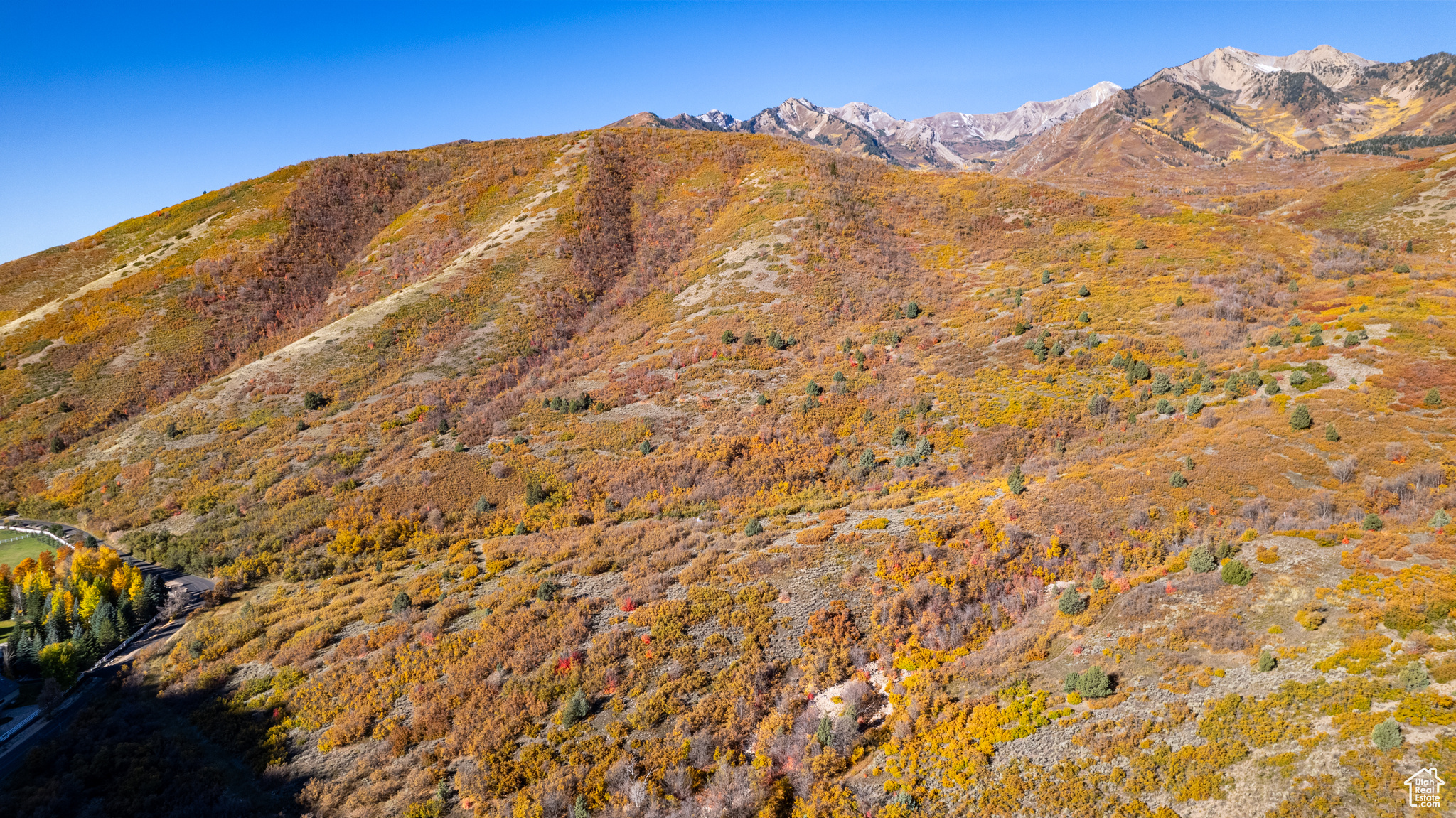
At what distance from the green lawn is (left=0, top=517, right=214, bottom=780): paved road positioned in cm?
126

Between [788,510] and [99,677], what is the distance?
28.4 meters

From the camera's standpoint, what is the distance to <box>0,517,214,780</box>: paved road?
17875 millimetres

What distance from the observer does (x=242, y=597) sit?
84.9ft

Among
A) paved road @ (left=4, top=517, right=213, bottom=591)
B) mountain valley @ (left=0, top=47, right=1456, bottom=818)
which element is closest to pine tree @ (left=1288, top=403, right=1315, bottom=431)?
mountain valley @ (left=0, top=47, right=1456, bottom=818)

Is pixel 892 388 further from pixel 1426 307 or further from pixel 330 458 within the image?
pixel 330 458

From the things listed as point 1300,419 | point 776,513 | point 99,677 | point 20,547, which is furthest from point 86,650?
point 1300,419

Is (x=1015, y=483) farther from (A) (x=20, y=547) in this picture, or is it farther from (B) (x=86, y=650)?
(A) (x=20, y=547)

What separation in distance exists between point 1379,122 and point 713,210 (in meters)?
253

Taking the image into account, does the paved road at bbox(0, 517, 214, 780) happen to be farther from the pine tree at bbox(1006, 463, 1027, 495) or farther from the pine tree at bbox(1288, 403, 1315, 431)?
the pine tree at bbox(1288, 403, 1315, 431)

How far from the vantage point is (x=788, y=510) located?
Result: 87.4 feet

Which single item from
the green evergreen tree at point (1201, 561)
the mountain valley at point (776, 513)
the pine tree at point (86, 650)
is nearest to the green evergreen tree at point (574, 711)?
the mountain valley at point (776, 513)

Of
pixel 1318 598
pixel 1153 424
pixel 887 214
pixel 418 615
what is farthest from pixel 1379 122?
pixel 418 615

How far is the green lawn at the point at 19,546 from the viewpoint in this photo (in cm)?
3069

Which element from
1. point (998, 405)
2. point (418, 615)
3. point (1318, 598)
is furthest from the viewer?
point (998, 405)
